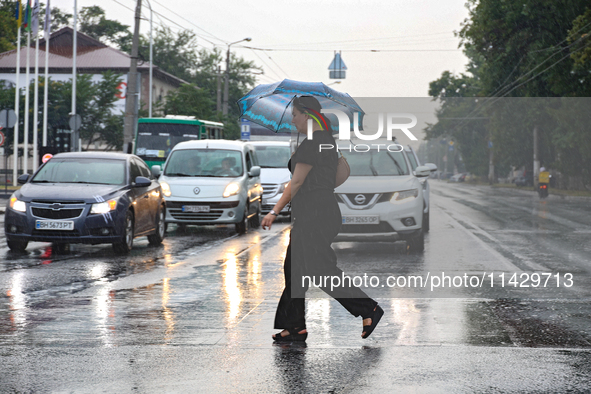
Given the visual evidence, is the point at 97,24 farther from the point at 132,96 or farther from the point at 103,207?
the point at 103,207

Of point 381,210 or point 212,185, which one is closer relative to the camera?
point 381,210

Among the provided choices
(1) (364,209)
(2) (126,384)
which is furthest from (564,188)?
(2) (126,384)

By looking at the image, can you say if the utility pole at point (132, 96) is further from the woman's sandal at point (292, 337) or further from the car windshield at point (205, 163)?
the woman's sandal at point (292, 337)

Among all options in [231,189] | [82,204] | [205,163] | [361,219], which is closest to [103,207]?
[82,204]

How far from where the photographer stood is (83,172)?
531 inches

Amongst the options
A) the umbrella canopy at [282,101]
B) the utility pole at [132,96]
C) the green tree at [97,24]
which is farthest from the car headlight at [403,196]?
the green tree at [97,24]

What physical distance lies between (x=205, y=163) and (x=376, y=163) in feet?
18.6

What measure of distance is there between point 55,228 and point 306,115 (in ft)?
23.2

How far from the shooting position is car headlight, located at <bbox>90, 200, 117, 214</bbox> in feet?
40.5

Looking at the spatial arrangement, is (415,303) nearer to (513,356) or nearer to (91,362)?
(513,356)

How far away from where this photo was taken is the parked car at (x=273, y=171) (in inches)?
850

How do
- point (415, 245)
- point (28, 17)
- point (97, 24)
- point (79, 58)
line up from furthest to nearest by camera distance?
point (97, 24) < point (79, 58) < point (28, 17) < point (415, 245)

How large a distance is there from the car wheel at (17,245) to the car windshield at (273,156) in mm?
10321

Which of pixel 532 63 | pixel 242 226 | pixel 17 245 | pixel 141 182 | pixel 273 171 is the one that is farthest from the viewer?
pixel 532 63
